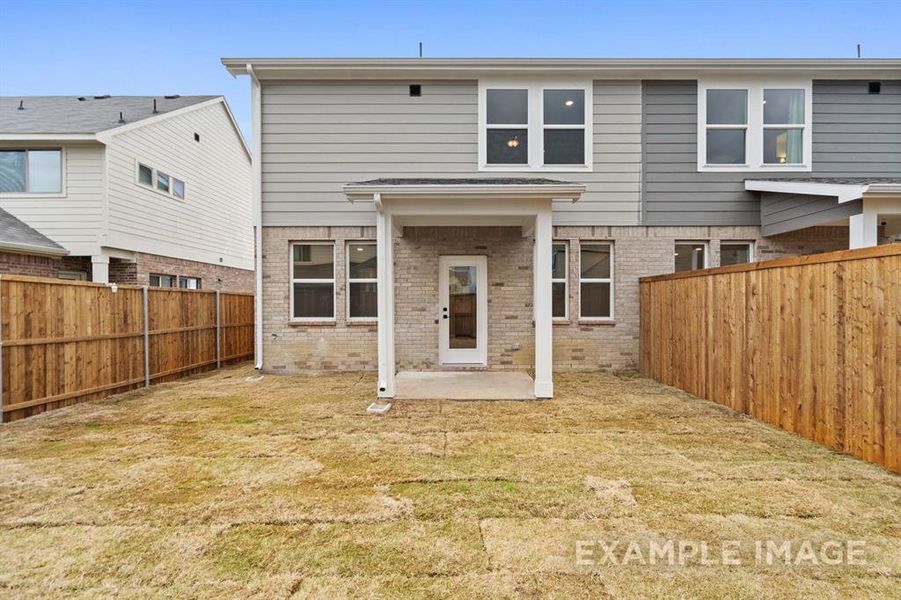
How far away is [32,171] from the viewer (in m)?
10.1

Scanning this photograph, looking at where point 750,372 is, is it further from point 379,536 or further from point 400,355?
point 400,355

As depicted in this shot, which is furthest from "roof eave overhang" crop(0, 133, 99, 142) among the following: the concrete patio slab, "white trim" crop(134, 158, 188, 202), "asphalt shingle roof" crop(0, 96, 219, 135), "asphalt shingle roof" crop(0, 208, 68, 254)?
the concrete patio slab

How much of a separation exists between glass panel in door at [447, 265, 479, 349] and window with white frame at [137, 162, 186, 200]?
29.1 feet

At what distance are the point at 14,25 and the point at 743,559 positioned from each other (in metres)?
39.0

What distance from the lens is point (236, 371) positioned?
360 inches

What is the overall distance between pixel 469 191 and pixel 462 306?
9.95 feet

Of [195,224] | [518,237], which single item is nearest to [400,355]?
[518,237]

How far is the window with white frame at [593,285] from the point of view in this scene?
8.71 metres

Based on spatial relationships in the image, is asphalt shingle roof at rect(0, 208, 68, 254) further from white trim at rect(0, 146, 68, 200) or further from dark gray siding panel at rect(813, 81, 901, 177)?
dark gray siding panel at rect(813, 81, 901, 177)

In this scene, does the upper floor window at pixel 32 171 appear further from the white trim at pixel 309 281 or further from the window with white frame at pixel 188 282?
the white trim at pixel 309 281

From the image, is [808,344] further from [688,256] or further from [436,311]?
[436,311]

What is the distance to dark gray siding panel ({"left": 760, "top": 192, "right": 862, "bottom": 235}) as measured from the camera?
6621 mm

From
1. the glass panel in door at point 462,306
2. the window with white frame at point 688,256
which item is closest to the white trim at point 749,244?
the window with white frame at point 688,256

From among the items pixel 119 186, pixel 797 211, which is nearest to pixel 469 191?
pixel 797 211
